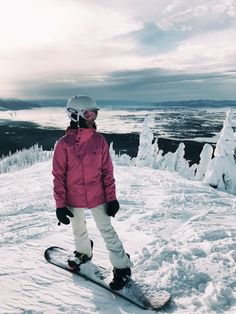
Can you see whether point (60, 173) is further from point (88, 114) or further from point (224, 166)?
point (224, 166)

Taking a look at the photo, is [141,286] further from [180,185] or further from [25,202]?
[180,185]

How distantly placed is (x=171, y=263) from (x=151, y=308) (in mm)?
1087

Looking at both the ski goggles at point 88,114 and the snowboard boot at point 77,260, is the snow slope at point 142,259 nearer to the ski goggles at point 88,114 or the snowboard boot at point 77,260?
the snowboard boot at point 77,260

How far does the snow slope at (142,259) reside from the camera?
13.1ft

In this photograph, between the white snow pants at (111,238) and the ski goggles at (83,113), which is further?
the white snow pants at (111,238)

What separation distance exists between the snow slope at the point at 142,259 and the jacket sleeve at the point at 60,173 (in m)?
1.12

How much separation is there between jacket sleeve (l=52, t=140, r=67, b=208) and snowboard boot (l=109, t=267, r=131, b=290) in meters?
1.13

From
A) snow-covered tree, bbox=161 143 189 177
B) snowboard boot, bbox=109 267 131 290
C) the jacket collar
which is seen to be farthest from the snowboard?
snow-covered tree, bbox=161 143 189 177

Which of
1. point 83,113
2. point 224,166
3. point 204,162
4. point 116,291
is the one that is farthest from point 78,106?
point 204,162

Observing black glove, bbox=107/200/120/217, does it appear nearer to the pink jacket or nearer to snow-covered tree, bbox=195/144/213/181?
the pink jacket

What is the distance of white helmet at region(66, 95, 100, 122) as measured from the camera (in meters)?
4.25

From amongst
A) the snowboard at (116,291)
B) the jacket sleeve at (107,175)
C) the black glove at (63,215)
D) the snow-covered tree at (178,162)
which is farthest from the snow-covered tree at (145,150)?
the black glove at (63,215)

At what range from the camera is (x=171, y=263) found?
4.97 m

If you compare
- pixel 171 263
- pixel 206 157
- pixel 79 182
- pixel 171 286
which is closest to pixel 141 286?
pixel 171 286
